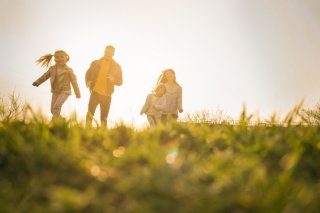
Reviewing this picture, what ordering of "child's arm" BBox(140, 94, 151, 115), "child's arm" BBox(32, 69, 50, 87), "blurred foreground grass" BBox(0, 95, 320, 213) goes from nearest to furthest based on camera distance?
"blurred foreground grass" BBox(0, 95, 320, 213) < "child's arm" BBox(32, 69, 50, 87) < "child's arm" BBox(140, 94, 151, 115)

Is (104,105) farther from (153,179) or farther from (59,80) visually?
(153,179)

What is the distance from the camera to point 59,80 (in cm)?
975

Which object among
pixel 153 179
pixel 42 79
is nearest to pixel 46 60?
pixel 42 79

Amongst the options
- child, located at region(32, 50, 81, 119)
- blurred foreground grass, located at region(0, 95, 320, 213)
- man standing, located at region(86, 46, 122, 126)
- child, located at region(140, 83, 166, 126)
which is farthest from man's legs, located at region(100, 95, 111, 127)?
blurred foreground grass, located at region(0, 95, 320, 213)

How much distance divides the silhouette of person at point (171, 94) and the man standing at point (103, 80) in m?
1.42

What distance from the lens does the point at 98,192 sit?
2031 millimetres

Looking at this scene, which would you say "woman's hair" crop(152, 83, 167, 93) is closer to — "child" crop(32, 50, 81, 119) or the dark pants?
the dark pants

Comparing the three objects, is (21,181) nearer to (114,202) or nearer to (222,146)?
(114,202)

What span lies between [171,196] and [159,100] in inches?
338

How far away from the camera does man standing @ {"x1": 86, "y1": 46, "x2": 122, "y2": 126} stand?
959 cm

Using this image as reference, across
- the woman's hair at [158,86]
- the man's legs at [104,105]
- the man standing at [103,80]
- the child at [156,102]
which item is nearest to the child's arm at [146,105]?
the child at [156,102]

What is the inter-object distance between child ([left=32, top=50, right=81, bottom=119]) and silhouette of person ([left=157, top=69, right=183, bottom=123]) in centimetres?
240

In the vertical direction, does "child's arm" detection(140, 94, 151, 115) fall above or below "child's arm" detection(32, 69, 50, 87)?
below

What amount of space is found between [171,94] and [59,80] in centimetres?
303
